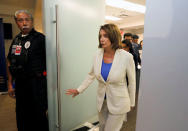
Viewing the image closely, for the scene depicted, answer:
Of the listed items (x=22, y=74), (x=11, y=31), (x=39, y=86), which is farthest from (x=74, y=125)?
(x=11, y=31)

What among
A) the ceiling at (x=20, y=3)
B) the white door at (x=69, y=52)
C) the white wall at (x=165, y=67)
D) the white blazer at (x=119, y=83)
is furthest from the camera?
the ceiling at (x=20, y=3)

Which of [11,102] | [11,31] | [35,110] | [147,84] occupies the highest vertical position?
[11,31]

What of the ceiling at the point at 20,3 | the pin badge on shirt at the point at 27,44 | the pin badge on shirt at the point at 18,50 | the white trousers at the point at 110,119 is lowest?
the white trousers at the point at 110,119

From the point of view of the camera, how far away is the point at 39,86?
1.47 metres

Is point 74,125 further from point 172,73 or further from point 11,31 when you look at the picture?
point 11,31

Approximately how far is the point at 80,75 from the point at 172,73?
55.6 inches

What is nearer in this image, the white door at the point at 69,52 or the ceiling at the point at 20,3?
the white door at the point at 69,52

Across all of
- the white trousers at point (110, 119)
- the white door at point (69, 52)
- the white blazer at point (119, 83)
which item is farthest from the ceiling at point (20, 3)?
the white trousers at point (110, 119)

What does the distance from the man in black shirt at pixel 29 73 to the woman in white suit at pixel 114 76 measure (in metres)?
0.70

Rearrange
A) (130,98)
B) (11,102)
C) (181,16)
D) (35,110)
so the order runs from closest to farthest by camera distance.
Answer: (181,16), (130,98), (35,110), (11,102)

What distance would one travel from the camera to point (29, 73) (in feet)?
4.64

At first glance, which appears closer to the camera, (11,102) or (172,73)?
(172,73)

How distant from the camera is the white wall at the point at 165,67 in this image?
0.49 metres

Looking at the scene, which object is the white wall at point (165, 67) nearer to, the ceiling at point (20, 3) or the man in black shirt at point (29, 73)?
the man in black shirt at point (29, 73)
